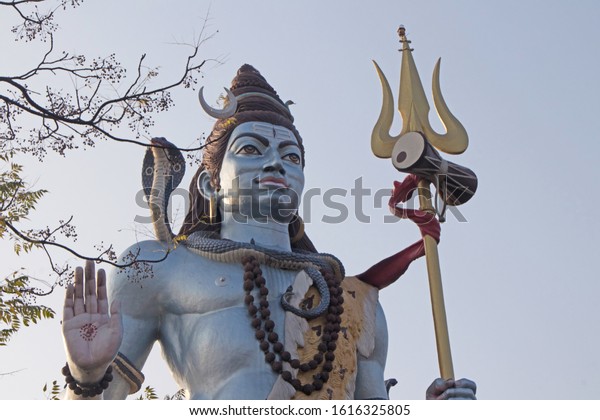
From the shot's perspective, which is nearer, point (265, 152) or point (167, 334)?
point (167, 334)

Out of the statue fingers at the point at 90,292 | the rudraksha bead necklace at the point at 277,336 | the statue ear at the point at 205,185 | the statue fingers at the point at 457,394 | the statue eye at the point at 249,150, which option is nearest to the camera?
the statue fingers at the point at 90,292

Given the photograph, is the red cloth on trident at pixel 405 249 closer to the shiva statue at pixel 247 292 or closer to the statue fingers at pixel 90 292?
the shiva statue at pixel 247 292

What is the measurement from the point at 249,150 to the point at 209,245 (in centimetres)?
100

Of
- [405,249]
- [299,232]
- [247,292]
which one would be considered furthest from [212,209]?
[405,249]

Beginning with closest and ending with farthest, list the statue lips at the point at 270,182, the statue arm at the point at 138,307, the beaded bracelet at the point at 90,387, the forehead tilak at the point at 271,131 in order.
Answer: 1. the beaded bracelet at the point at 90,387
2. the statue arm at the point at 138,307
3. the statue lips at the point at 270,182
4. the forehead tilak at the point at 271,131

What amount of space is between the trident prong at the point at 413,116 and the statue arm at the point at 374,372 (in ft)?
5.37

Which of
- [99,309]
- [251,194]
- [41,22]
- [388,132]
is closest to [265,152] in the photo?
[251,194]

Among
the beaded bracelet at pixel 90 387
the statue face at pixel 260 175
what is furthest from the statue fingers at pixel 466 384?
the beaded bracelet at pixel 90 387

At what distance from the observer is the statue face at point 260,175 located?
9672 mm

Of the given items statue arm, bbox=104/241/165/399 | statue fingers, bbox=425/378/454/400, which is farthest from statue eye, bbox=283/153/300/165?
statue fingers, bbox=425/378/454/400

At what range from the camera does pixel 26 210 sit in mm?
6793

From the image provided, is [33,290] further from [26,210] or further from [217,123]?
[217,123]

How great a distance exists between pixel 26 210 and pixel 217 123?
11.8 feet

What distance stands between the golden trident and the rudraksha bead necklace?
0.91 m
